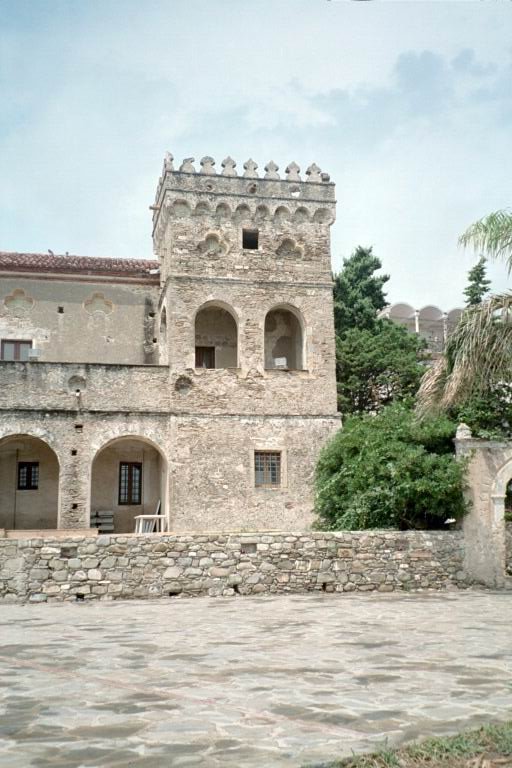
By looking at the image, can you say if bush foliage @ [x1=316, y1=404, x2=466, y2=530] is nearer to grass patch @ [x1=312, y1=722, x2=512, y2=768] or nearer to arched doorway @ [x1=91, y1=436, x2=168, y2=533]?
arched doorway @ [x1=91, y1=436, x2=168, y2=533]

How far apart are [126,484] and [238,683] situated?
756 inches

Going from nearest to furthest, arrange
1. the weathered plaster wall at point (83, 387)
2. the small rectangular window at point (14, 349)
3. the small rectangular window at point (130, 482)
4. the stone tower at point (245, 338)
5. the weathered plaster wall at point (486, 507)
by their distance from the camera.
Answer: the weathered plaster wall at point (486, 507), the weathered plaster wall at point (83, 387), the stone tower at point (245, 338), the small rectangular window at point (130, 482), the small rectangular window at point (14, 349)

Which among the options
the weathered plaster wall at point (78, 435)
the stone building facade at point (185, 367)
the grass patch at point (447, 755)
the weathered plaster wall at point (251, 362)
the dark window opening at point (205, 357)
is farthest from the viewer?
the dark window opening at point (205, 357)

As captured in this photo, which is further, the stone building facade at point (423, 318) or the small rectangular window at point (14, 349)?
the stone building facade at point (423, 318)

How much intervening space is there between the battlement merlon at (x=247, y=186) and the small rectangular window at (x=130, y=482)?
27.9 feet

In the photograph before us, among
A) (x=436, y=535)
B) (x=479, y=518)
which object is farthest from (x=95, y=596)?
(x=479, y=518)

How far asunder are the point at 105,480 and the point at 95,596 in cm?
1123

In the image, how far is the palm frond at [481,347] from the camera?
13078 millimetres

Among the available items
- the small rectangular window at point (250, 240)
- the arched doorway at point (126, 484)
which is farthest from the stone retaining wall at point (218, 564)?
the small rectangular window at point (250, 240)

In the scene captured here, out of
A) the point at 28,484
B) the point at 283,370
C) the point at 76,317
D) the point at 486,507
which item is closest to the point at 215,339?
the point at 283,370

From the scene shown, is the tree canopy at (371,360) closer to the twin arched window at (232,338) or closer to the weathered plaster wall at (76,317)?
the twin arched window at (232,338)

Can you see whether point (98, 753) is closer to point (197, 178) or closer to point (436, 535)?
point (436, 535)

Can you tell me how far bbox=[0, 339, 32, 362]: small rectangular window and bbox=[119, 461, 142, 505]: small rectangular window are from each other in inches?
192

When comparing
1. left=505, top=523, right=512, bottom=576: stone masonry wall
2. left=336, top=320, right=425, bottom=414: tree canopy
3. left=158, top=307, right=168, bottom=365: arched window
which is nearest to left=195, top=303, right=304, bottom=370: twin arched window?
left=158, top=307, right=168, bottom=365: arched window
